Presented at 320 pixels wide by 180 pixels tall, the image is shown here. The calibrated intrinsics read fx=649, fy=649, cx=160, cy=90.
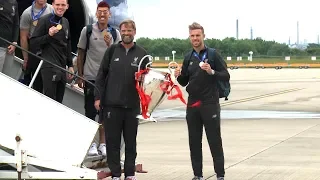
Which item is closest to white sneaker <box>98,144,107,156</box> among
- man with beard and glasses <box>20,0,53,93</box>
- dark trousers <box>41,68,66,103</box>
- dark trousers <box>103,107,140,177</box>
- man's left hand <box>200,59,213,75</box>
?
dark trousers <box>103,107,140,177</box>

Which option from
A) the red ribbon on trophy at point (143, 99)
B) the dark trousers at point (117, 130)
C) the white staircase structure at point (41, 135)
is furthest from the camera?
the dark trousers at point (117, 130)

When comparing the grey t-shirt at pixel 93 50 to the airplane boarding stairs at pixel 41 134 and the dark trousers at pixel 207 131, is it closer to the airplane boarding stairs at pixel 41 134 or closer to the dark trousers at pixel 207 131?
the dark trousers at pixel 207 131

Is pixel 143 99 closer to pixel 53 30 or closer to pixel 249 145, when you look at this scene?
pixel 53 30

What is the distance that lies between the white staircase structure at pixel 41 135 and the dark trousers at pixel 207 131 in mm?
1864

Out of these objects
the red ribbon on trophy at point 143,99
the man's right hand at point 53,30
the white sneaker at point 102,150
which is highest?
the man's right hand at point 53,30

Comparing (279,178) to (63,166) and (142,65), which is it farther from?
(63,166)

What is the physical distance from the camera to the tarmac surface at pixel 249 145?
906 cm

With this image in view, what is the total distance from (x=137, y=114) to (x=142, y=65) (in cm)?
55

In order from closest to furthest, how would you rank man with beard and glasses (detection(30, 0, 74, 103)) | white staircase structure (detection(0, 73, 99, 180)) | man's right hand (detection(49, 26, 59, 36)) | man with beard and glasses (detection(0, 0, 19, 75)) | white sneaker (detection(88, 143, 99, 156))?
white staircase structure (detection(0, 73, 99, 180)) < man's right hand (detection(49, 26, 59, 36)) < man with beard and glasses (detection(30, 0, 74, 103)) < man with beard and glasses (detection(0, 0, 19, 75)) < white sneaker (detection(88, 143, 99, 156))

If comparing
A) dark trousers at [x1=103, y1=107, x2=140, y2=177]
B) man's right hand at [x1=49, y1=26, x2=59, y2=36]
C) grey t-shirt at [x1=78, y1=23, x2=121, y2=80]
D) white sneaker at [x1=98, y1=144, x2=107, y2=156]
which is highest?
man's right hand at [x1=49, y1=26, x2=59, y2=36]

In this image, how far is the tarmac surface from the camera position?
9062 millimetres

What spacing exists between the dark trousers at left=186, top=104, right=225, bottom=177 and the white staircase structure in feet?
6.12

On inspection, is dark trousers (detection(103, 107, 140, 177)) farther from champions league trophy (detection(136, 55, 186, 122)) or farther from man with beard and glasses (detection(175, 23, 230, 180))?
man with beard and glasses (detection(175, 23, 230, 180))

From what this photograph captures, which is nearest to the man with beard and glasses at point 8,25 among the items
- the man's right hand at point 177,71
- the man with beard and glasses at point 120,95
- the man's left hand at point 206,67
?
the man with beard and glasses at point 120,95
